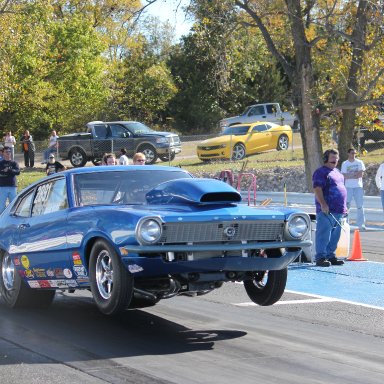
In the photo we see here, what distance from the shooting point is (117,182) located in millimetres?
9633

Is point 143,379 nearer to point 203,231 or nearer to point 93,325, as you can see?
point 203,231

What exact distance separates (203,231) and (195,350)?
1.05m

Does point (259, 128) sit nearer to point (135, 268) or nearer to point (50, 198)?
point (50, 198)

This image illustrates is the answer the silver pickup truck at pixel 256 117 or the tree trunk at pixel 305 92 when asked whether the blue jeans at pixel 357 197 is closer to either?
the tree trunk at pixel 305 92

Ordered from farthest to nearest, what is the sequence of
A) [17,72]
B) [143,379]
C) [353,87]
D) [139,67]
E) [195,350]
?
[139,67] < [17,72] < [353,87] < [195,350] < [143,379]

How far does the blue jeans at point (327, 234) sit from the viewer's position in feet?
45.1

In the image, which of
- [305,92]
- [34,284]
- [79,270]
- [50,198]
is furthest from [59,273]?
[305,92]

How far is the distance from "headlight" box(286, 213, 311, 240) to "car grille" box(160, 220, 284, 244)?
0.18 meters

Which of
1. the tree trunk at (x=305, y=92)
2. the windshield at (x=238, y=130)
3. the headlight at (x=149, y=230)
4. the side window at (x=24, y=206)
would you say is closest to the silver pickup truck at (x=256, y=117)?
the windshield at (x=238, y=130)

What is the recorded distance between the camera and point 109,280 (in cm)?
841

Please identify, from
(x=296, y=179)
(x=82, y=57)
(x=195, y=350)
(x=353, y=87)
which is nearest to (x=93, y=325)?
(x=195, y=350)

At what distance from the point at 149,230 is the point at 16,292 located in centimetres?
279

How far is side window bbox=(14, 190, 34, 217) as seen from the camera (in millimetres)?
10414

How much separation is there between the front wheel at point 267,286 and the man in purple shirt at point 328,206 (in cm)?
434
